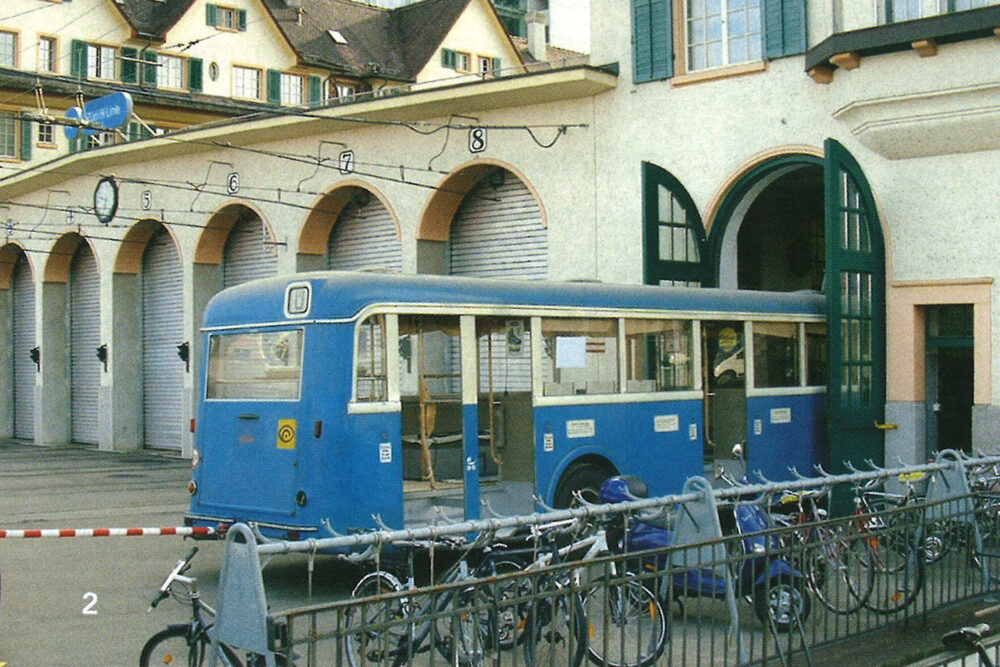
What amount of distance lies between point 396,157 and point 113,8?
2680 centimetres

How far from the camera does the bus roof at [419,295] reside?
38.2 ft

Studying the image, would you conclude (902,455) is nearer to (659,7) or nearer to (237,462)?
(659,7)

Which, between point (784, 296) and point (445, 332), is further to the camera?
point (784, 296)

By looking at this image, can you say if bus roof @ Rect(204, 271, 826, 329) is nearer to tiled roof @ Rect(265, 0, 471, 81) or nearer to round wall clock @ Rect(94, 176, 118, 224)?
round wall clock @ Rect(94, 176, 118, 224)

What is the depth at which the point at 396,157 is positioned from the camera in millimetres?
22578

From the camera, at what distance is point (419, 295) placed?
39.1 ft

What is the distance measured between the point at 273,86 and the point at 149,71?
A: 4.51 m

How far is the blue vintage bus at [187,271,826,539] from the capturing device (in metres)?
11.5

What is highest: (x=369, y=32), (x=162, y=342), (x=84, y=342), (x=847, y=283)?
(x=369, y=32)

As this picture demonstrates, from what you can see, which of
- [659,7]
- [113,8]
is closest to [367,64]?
[113,8]

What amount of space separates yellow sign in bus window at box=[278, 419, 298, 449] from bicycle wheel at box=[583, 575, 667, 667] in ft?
15.9

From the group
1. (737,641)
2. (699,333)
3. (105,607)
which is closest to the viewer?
(737,641)

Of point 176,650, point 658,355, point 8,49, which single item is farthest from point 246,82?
point 176,650

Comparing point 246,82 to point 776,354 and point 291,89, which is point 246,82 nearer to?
point 291,89
